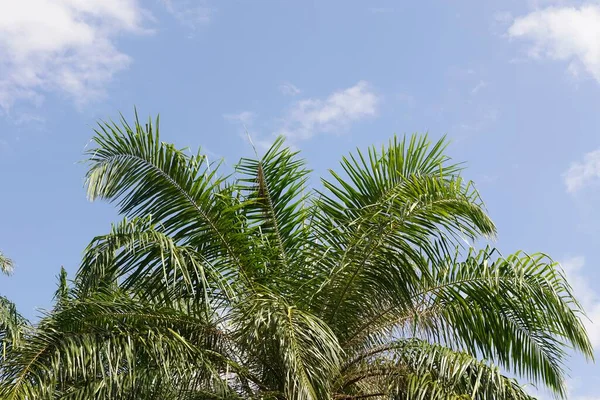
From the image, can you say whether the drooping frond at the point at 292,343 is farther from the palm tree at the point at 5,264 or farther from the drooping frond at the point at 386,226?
the palm tree at the point at 5,264

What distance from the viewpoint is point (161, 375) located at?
7.65 meters

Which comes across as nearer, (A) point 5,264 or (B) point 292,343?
(B) point 292,343

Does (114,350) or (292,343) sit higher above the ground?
(292,343)

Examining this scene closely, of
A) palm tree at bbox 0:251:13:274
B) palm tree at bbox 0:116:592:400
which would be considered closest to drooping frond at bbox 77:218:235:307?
palm tree at bbox 0:116:592:400

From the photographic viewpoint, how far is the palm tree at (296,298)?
720 cm

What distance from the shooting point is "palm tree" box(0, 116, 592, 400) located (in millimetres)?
7195

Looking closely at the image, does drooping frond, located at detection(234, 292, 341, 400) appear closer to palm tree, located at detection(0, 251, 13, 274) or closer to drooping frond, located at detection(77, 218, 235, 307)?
drooping frond, located at detection(77, 218, 235, 307)

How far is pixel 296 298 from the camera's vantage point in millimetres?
7855

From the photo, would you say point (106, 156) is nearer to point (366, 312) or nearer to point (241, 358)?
point (241, 358)

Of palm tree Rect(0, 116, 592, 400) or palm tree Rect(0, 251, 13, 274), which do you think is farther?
palm tree Rect(0, 251, 13, 274)

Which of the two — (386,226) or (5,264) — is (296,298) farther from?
(5,264)

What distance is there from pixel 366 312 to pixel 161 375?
2.10m

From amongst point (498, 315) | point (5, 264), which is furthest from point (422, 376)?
point (5, 264)

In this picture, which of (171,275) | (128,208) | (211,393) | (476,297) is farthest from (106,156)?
(476,297)
